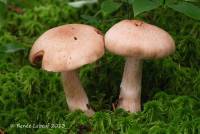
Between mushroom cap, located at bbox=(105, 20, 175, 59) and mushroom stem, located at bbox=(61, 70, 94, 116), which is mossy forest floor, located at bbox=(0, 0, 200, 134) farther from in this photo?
mushroom cap, located at bbox=(105, 20, 175, 59)

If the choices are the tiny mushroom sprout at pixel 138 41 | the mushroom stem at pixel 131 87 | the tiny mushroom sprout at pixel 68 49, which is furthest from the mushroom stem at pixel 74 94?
the tiny mushroom sprout at pixel 138 41

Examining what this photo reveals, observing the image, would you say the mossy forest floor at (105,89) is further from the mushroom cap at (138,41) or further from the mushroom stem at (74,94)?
the mushroom cap at (138,41)

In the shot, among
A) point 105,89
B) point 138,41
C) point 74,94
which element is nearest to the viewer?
point 138,41

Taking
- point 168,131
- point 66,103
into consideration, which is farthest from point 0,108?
point 168,131

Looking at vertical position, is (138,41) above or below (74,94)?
above

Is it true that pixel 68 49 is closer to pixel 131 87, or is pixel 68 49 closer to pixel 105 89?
pixel 131 87

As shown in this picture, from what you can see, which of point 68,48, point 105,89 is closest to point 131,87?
point 105,89

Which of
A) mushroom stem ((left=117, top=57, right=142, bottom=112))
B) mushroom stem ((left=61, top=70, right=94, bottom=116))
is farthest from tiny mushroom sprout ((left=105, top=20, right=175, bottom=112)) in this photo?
mushroom stem ((left=61, top=70, right=94, bottom=116))
